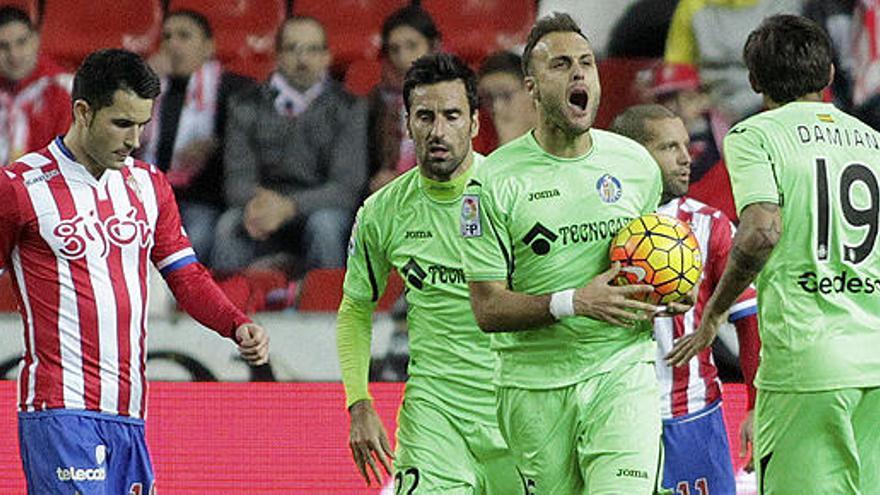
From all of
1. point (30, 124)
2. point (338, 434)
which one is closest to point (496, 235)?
point (338, 434)

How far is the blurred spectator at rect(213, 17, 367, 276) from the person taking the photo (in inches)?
429

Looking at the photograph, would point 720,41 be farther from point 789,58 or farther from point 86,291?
point 86,291

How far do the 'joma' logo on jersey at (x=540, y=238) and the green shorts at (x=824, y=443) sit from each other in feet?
2.77

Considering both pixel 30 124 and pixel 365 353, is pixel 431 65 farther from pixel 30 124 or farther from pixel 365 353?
pixel 30 124

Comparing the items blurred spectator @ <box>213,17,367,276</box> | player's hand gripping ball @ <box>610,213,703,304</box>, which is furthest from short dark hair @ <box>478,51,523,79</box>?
player's hand gripping ball @ <box>610,213,703,304</box>

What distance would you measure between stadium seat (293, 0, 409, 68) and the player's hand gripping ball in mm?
6383

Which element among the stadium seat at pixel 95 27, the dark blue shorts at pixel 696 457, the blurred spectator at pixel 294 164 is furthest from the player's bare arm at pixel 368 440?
the stadium seat at pixel 95 27

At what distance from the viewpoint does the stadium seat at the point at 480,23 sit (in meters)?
11.2

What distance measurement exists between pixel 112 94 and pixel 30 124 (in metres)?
5.76

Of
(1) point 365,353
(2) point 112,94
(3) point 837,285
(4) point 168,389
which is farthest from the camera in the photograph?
(4) point 168,389

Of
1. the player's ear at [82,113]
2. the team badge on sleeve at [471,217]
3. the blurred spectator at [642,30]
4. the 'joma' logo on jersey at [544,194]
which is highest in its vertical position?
the blurred spectator at [642,30]

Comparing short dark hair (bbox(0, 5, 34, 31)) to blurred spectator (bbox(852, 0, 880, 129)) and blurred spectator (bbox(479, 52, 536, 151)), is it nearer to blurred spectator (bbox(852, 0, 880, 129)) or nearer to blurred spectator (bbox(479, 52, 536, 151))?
blurred spectator (bbox(479, 52, 536, 151))

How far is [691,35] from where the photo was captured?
35.9ft

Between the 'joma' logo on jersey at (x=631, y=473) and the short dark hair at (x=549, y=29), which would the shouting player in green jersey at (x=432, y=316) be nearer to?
the short dark hair at (x=549, y=29)
